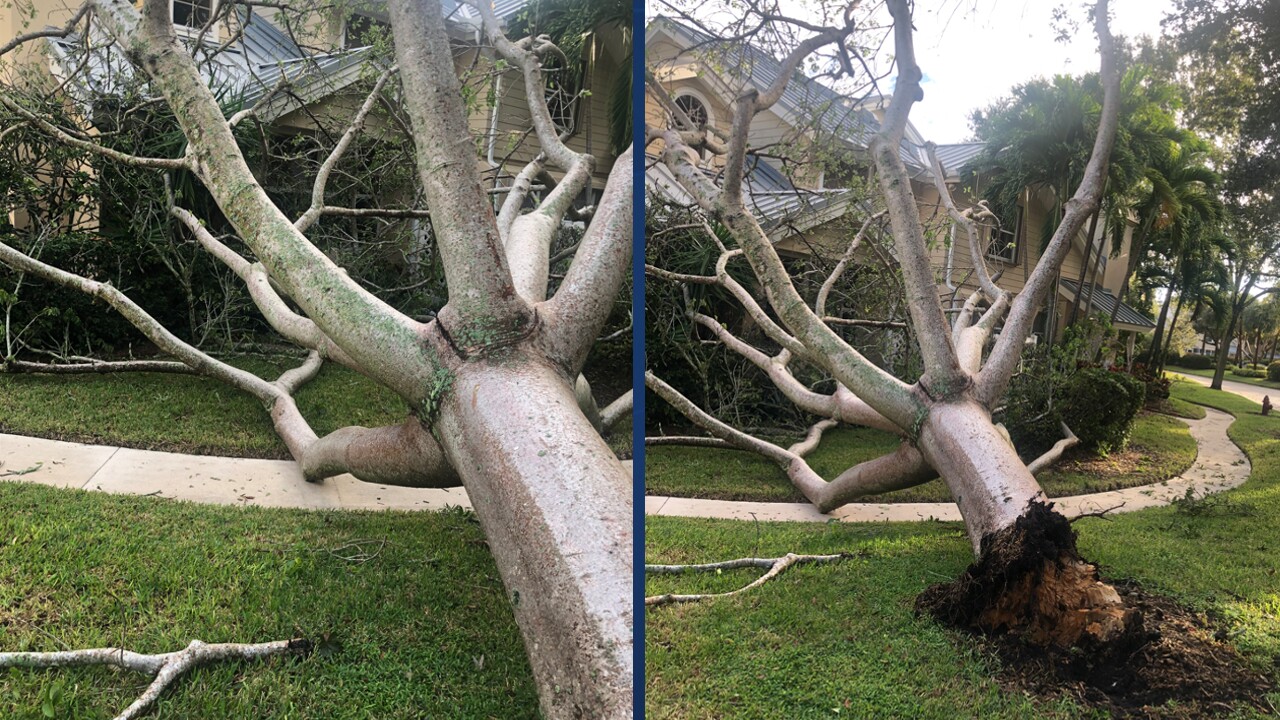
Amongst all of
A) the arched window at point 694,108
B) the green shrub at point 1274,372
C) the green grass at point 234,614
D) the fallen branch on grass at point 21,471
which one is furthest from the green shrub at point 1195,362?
the fallen branch on grass at point 21,471

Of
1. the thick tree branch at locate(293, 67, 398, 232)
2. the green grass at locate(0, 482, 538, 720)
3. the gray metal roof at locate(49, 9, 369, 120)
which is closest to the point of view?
the green grass at locate(0, 482, 538, 720)

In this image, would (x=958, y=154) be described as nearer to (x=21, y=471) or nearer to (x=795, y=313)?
(x=795, y=313)

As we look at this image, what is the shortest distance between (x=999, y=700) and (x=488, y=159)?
229 centimetres

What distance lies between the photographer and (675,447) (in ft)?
8.07

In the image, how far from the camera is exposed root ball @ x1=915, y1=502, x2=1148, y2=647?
1.98 metres

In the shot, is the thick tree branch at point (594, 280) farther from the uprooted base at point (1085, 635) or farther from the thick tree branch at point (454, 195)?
the uprooted base at point (1085, 635)

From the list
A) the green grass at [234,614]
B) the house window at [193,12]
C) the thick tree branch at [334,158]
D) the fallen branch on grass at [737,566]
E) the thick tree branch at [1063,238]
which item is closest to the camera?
the green grass at [234,614]

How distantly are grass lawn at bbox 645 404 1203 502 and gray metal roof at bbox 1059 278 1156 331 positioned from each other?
31 cm

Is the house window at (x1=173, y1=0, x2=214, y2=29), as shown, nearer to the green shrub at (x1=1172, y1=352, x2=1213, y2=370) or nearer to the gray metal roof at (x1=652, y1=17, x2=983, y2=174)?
the gray metal roof at (x1=652, y1=17, x2=983, y2=174)

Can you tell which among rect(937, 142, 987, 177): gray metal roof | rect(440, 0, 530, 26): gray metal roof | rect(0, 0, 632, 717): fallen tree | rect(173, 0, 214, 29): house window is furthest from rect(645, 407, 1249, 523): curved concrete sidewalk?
rect(173, 0, 214, 29): house window

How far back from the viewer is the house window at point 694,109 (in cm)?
226

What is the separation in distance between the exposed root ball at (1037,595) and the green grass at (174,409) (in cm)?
214

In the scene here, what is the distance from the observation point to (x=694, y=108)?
2.29 metres

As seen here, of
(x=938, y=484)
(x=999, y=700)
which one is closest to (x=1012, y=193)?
(x=938, y=484)
